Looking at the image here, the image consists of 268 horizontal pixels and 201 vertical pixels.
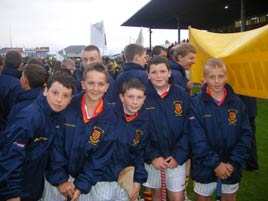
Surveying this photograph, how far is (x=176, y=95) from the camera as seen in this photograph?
11.1ft

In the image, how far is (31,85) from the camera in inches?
130

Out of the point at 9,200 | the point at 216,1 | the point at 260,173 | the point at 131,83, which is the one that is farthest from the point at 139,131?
the point at 216,1

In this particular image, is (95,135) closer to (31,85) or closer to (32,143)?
(32,143)

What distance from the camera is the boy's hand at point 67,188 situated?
2.79m

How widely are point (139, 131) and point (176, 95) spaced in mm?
598

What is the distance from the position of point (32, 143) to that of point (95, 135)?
0.55m

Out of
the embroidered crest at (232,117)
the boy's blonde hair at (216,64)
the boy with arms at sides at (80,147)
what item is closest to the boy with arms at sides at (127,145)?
the boy with arms at sides at (80,147)

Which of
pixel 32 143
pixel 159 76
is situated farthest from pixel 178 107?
pixel 32 143

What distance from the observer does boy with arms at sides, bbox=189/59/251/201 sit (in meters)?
3.20

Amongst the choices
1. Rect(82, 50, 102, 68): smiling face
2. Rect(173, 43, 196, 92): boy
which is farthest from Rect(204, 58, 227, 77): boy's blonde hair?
Rect(82, 50, 102, 68): smiling face

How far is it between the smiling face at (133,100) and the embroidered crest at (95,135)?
0.40 metres

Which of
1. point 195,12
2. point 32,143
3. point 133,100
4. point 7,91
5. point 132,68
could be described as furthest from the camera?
point 195,12

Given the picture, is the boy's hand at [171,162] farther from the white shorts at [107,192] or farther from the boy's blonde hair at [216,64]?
the boy's blonde hair at [216,64]

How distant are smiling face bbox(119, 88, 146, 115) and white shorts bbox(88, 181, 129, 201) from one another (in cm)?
73
